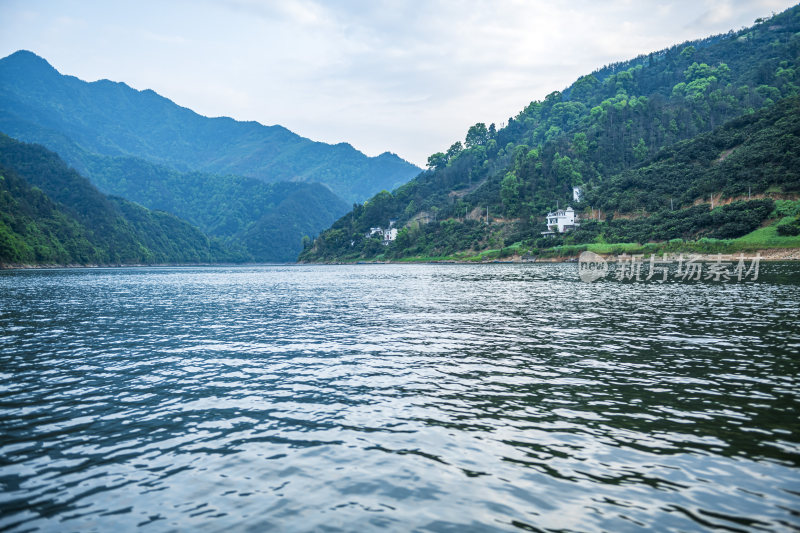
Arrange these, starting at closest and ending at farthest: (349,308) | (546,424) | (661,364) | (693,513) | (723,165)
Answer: (693,513) < (546,424) < (661,364) < (349,308) < (723,165)

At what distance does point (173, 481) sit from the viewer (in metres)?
10.8

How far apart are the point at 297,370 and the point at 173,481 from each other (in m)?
11.3

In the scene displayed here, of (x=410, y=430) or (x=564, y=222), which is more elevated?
(x=564, y=222)

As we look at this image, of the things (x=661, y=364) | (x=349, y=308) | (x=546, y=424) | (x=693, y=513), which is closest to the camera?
(x=693, y=513)

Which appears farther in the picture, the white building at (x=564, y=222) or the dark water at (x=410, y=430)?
the white building at (x=564, y=222)

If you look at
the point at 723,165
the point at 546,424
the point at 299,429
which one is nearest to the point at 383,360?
the point at 299,429

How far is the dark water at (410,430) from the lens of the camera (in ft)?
30.4

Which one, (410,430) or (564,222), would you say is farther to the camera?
(564,222)

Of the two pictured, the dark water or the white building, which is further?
the white building

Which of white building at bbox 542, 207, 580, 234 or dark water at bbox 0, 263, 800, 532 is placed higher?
white building at bbox 542, 207, 580, 234

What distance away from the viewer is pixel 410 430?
550 inches

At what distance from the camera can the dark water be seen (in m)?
9.27

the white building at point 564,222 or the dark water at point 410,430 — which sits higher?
the white building at point 564,222

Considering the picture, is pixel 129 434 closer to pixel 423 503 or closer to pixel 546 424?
pixel 423 503
